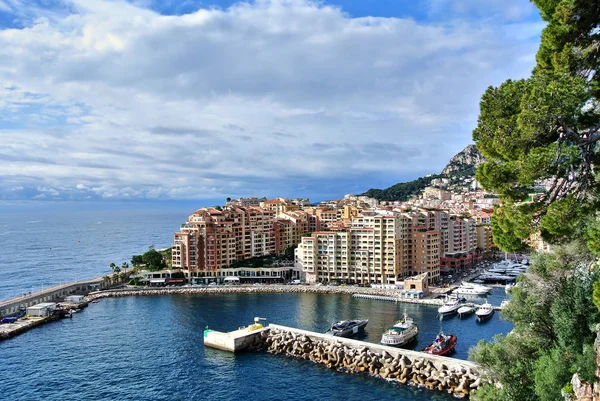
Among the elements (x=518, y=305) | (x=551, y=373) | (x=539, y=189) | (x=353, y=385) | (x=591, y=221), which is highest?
(x=539, y=189)

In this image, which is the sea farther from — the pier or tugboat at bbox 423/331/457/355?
the pier

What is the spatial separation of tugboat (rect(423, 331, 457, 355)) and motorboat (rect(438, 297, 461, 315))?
11.4m

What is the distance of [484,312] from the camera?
147 ft

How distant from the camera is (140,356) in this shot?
3459 centimetres

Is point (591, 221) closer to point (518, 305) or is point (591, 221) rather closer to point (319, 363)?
point (518, 305)

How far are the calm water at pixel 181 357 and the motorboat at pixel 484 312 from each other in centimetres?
82

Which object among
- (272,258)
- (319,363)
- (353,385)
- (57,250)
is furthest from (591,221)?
(57,250)

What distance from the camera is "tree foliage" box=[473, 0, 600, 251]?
34.4ft

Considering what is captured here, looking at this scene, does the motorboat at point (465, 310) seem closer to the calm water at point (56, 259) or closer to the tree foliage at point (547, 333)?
the tree foliage at point (547, 333)

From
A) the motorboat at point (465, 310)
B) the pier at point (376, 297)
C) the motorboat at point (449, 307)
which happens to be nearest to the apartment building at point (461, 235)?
the pier at point (376, 297)

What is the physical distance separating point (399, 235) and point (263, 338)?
1319 inches

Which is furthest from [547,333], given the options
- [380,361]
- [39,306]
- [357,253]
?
[357,253]

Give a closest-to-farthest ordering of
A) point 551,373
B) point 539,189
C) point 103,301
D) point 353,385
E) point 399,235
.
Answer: point 539,189 → point 551,373 → point 353,385 → point 103,301 → point 399,235

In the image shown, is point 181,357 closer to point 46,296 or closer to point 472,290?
point 46,296
